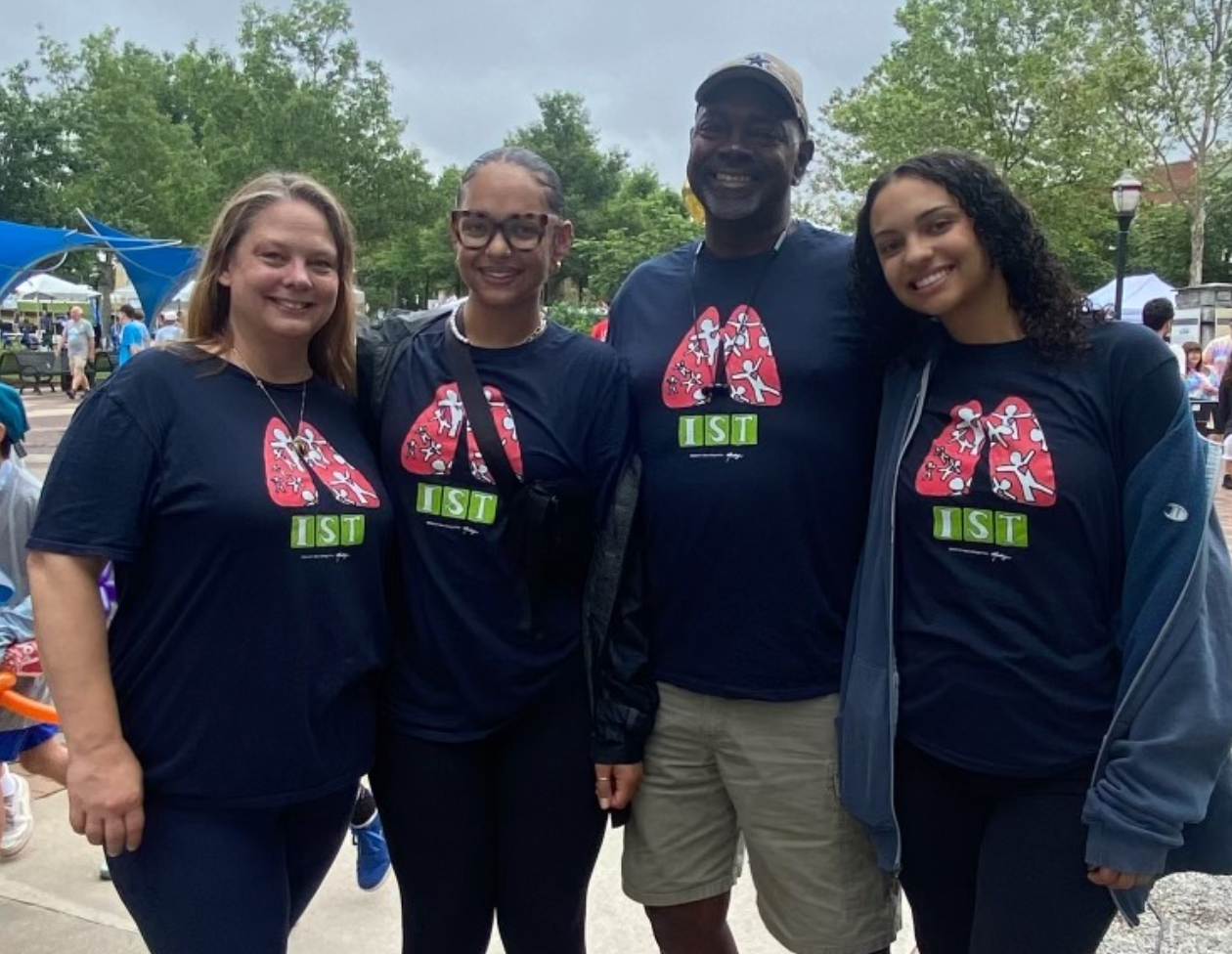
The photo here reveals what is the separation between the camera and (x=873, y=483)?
7.34 feet

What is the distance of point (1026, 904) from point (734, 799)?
2.23ft

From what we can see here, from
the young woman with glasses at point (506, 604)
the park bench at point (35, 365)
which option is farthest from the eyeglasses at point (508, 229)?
the park bench at point (35, 365)

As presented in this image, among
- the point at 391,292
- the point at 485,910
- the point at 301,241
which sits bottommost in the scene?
the point at 485,910

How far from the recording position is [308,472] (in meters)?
2.08

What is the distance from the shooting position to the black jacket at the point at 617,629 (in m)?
2.31

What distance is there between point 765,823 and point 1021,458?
1.02m

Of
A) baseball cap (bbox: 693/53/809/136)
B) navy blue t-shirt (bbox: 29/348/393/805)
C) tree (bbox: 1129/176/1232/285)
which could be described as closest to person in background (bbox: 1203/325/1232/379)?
baseball cap (bbox: 693/53/809/136)

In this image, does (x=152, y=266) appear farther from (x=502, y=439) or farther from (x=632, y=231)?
(x=632, y=231)

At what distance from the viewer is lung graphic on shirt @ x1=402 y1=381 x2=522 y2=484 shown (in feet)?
7.39

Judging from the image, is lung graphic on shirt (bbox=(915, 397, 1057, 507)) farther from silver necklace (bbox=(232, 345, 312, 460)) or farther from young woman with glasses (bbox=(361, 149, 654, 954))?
silver necklace (bbox=(232, 345, 312, 460))

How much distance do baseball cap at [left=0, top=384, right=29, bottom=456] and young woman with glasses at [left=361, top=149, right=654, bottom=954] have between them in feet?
5.68

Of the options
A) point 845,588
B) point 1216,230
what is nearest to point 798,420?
point 845,588

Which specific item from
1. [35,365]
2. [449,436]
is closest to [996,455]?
[449,436]

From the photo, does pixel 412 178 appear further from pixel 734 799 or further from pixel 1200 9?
pixel 734 799
